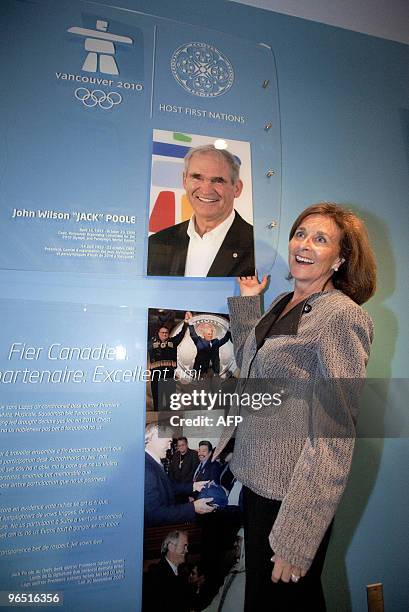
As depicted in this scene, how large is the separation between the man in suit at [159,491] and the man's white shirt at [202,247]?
54 cm

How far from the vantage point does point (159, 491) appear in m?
1.00

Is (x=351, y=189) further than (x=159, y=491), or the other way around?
(x=351, y=189)

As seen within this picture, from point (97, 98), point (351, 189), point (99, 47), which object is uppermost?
point (99, 47)

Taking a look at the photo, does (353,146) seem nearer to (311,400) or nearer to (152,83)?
(152,83)

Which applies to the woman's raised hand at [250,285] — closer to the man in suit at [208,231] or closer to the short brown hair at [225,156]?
the man in suit at [208,231]

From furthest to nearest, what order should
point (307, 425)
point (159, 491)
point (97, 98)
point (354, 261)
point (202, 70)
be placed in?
1. point (202, 70)
2. point (97, 98)
3. point (159, 491)
4. point (354, 261)
5. point (307, 425)

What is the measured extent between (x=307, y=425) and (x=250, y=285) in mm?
512

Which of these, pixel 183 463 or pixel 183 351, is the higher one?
pixel 183 351

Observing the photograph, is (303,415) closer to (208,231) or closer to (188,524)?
(188,524)

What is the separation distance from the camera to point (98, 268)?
1035mm

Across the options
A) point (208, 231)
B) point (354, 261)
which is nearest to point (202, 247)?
point (208, 231)

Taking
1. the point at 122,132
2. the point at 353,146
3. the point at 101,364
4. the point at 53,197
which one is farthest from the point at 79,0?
the point at 101,364

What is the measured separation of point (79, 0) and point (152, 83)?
0.37 m

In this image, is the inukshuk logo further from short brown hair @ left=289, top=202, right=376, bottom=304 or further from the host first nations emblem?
short brown hair @ left=289, top=202, right=376, bottom=304
